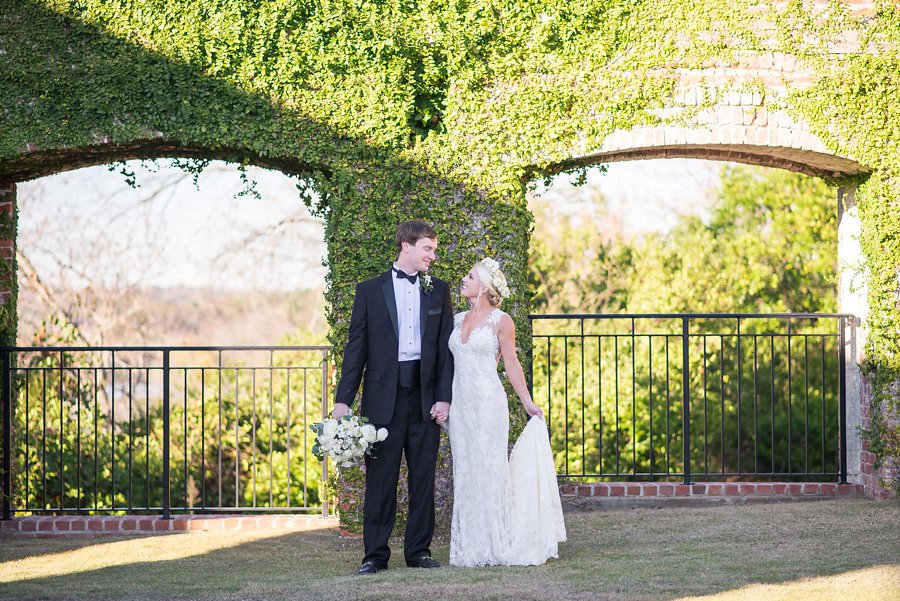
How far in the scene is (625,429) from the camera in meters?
11.1

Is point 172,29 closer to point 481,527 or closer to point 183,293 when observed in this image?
point 481,527

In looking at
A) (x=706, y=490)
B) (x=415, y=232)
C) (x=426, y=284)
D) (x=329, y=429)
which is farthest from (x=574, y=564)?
(x=706, y=490)

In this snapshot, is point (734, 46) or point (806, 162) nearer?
point (734, 46)

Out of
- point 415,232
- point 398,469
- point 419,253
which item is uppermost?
point 415,232

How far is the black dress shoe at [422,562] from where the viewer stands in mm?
5258

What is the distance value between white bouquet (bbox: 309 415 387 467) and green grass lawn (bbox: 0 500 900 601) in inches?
24.4

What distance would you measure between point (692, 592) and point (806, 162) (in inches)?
157

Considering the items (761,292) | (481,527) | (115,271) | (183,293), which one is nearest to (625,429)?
(761,292)

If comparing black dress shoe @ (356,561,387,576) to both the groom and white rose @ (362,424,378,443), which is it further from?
white rose @ (362,424,378,443)

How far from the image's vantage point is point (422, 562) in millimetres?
5270

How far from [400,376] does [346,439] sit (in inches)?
17.5

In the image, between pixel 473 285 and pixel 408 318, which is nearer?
pixel 408 318

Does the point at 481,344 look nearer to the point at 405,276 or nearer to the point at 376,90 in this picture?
the point at 405,276

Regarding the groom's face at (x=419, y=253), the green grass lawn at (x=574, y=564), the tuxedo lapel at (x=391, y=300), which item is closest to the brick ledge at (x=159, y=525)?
the green grass lawn at (x=574, y=564)
